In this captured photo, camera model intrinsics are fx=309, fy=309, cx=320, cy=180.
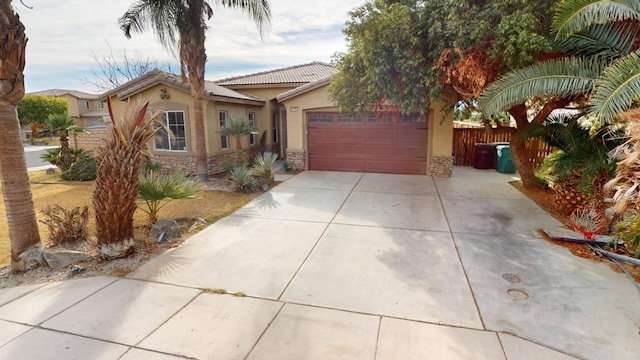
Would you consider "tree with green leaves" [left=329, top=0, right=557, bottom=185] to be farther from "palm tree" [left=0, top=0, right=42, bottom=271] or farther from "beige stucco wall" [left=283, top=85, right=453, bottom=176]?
"palm tree" [left=0, top=0, right=42, bottom=271]

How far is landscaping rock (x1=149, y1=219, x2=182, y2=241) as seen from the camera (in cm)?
587

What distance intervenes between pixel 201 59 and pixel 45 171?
9.93 m

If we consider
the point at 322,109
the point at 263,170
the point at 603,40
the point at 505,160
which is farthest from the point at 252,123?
the point at 603,40

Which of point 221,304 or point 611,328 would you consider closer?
point 611,328

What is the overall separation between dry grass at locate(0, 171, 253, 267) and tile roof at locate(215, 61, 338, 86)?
324 inches

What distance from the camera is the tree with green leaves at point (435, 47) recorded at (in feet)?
20.9

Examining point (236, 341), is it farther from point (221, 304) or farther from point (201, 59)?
point (201, 59)

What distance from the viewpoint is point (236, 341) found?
10.3ft

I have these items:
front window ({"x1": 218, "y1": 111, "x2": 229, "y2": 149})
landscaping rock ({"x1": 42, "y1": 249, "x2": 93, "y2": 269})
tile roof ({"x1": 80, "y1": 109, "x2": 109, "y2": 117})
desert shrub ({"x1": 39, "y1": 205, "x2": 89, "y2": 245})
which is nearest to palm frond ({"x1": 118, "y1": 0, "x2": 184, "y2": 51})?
front window ({"x1": 218, "y1": 111, "x2": 229, "y2": 149})

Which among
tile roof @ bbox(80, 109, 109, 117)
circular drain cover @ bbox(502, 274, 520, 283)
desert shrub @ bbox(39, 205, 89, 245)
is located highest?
tile roof @ bbox(80, 109, 109, 117)

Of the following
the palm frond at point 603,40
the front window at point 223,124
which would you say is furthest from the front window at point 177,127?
the palm frond at point 603,40

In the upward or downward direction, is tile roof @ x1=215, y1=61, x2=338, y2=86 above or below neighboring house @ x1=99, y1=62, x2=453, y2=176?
above

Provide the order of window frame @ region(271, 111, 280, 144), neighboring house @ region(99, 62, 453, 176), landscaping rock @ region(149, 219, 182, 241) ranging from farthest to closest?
window frame @ region(271, 111, 280, 144), neighboring house @ region(99, 62, 453, 176), landscaping rock @ region(149, 219, 182, 241)

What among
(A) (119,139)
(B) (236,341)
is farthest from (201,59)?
(B) (236,341)
